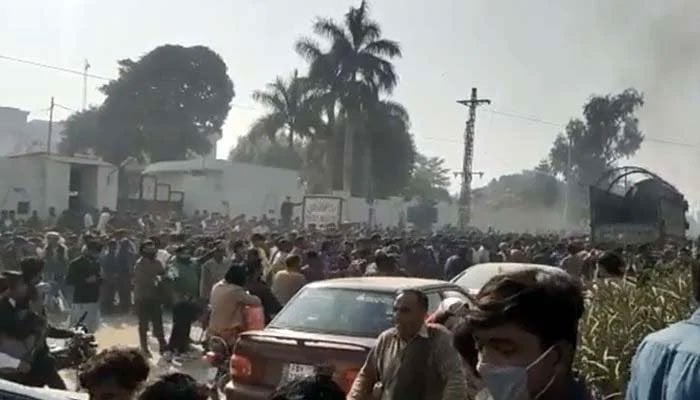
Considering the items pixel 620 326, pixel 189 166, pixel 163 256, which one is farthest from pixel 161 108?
pixel 620 326

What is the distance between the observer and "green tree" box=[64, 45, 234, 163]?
55781 mm

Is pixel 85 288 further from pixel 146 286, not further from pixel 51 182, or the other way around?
pixel 51 182

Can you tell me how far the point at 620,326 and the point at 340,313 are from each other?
84.1 inches

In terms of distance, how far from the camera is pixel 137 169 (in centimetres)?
4875

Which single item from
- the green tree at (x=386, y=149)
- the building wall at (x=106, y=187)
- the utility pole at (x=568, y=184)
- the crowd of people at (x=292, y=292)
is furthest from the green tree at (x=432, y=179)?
the crowd of people at (x=292, y=292)

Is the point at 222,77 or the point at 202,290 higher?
the point at 222,77

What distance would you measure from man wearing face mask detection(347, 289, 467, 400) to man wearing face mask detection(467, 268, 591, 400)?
2.47m

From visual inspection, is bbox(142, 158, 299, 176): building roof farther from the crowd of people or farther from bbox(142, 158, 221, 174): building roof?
the crowd of people

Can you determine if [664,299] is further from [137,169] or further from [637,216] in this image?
[137,169]

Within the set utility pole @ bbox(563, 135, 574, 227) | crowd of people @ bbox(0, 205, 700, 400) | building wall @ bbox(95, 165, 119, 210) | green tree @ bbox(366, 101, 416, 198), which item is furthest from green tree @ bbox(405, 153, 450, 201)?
crowd of people @ bbox(0, 205, 700, 400)

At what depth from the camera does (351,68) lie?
137ft

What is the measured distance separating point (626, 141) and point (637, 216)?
1579 inches

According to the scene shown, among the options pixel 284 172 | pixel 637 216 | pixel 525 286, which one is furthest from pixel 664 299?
pixel 284 172

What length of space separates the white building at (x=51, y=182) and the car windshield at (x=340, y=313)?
26.9 metres
